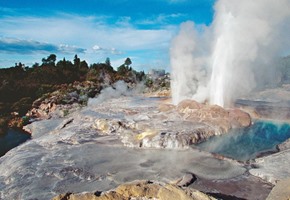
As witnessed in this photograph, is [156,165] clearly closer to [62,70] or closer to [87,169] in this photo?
[87,169]

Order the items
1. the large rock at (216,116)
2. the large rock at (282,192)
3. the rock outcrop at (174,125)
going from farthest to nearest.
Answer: the large rock at (216,116)
the rock outcrop at (174,125)
the large rock at (282,192)

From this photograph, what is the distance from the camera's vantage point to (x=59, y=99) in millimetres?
31234

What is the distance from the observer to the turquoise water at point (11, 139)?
1900cm

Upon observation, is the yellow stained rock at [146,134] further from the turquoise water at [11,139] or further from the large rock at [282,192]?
the turquoise water at [11,139]

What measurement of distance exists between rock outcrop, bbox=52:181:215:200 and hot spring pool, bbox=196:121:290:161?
18.4 feet

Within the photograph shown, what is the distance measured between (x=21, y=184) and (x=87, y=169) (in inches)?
84.9

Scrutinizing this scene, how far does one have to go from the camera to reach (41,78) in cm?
4428

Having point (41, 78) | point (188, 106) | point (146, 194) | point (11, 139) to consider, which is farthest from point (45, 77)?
point (146, 194)

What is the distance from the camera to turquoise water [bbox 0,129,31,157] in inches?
748

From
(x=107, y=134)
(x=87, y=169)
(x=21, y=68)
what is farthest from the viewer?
(x=21, y=68)

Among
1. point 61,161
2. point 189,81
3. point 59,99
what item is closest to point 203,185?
point 61,161

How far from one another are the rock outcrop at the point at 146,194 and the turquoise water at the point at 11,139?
40.2 feet

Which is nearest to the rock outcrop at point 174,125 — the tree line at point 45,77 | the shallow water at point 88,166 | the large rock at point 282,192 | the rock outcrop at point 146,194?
the shallow water at point 88,166

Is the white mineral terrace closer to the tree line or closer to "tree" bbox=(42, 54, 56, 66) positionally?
the tree line
